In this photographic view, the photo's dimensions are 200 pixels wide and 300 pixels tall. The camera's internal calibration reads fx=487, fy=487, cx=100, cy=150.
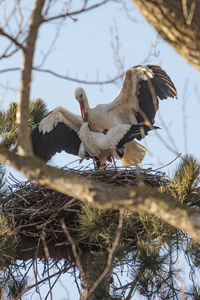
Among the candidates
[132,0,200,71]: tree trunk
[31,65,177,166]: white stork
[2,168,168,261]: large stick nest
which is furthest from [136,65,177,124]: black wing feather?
[132,0,200,71]: tree trunk

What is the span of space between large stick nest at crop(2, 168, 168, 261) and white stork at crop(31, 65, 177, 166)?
1.56 meters

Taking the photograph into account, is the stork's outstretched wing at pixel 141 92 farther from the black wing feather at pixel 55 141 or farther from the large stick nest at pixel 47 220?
the large stick nest at pixel 47 220

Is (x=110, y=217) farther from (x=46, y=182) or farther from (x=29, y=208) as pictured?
(x=46, y=182)

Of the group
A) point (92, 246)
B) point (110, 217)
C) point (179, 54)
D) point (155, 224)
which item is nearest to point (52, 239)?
point (92, 246)

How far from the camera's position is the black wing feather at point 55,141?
695cm

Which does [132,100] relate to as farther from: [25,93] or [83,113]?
[25,93]

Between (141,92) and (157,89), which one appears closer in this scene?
(157,89)

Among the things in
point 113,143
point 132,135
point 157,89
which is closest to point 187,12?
point 132,135

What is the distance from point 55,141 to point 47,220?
8.46 ft

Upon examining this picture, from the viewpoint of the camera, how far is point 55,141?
23.4ft

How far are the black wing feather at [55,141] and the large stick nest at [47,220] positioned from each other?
6.14ft

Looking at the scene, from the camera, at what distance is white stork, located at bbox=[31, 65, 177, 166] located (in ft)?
20.9

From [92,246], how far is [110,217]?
548mm

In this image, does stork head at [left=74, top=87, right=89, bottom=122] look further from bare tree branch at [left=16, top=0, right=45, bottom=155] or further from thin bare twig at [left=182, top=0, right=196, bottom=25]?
thin bare twig at [left=182, top=0, right=196, bottom=25]
